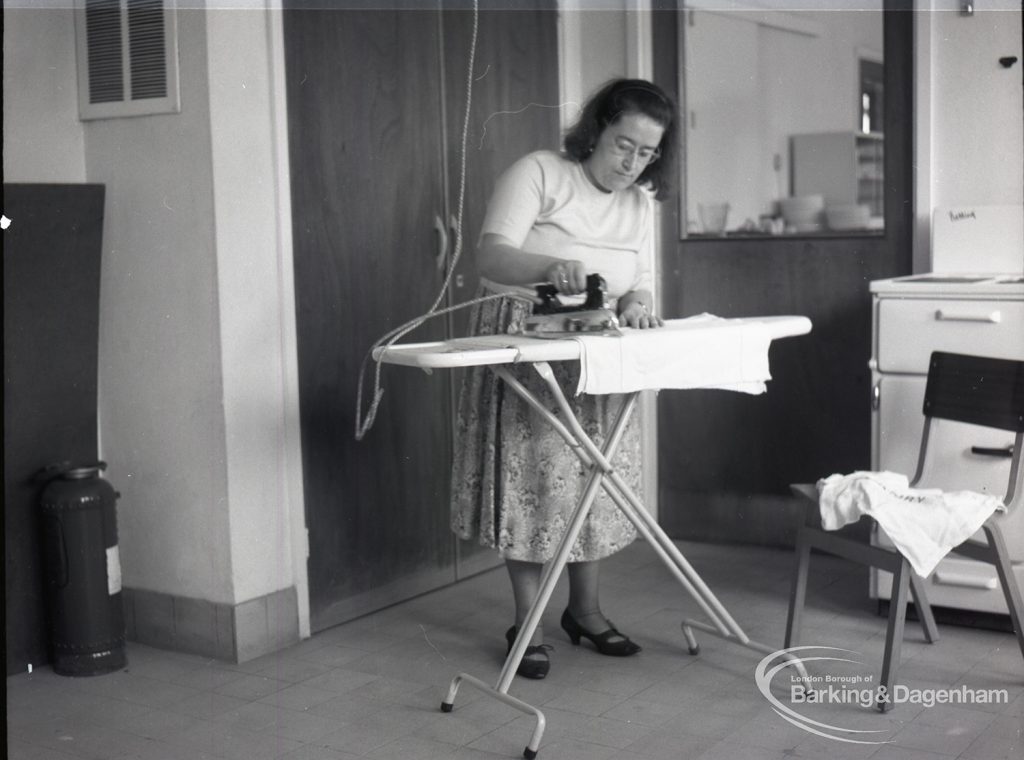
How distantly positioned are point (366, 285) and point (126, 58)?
96 centimetres

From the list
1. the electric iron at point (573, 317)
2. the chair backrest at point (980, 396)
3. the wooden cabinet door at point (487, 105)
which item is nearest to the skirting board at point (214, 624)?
the wooden cabinet door at point (487, 105)

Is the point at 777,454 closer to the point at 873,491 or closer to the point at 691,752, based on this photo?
the point at 873,491

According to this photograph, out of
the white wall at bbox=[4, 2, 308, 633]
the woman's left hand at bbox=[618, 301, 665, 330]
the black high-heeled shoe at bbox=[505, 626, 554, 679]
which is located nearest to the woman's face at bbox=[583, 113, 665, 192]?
the woman's left hand at bbox=[618, 301, 665, 330]

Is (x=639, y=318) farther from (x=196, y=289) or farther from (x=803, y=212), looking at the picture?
(x=803, y=212)

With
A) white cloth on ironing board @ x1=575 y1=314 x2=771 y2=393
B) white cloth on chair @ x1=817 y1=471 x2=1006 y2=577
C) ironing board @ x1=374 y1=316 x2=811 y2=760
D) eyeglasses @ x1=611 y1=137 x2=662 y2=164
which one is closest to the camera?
ironing board @ x1=374 y1=316 x2=811 y2=760

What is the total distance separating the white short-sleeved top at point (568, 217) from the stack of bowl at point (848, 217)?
132 centimetres

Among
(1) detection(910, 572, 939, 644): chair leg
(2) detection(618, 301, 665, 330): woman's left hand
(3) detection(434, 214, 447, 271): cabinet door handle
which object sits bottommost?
(1) detection(910, 572, 939, 644): chair leg

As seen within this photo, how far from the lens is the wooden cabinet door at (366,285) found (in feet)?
12.1

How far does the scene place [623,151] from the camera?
3.29m

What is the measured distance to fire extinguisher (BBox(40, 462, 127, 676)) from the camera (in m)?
3.40

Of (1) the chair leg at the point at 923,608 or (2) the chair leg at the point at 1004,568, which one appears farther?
(1) the chair leg at the point at 923,608

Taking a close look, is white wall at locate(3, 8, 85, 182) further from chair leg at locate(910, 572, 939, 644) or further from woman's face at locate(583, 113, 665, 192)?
chair leg at locate(910, 572, 939, 644)

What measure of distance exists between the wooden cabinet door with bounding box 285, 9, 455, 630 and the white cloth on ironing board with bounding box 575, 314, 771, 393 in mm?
1125

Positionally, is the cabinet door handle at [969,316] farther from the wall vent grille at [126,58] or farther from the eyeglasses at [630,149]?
the wall vent grille at [126,58]
